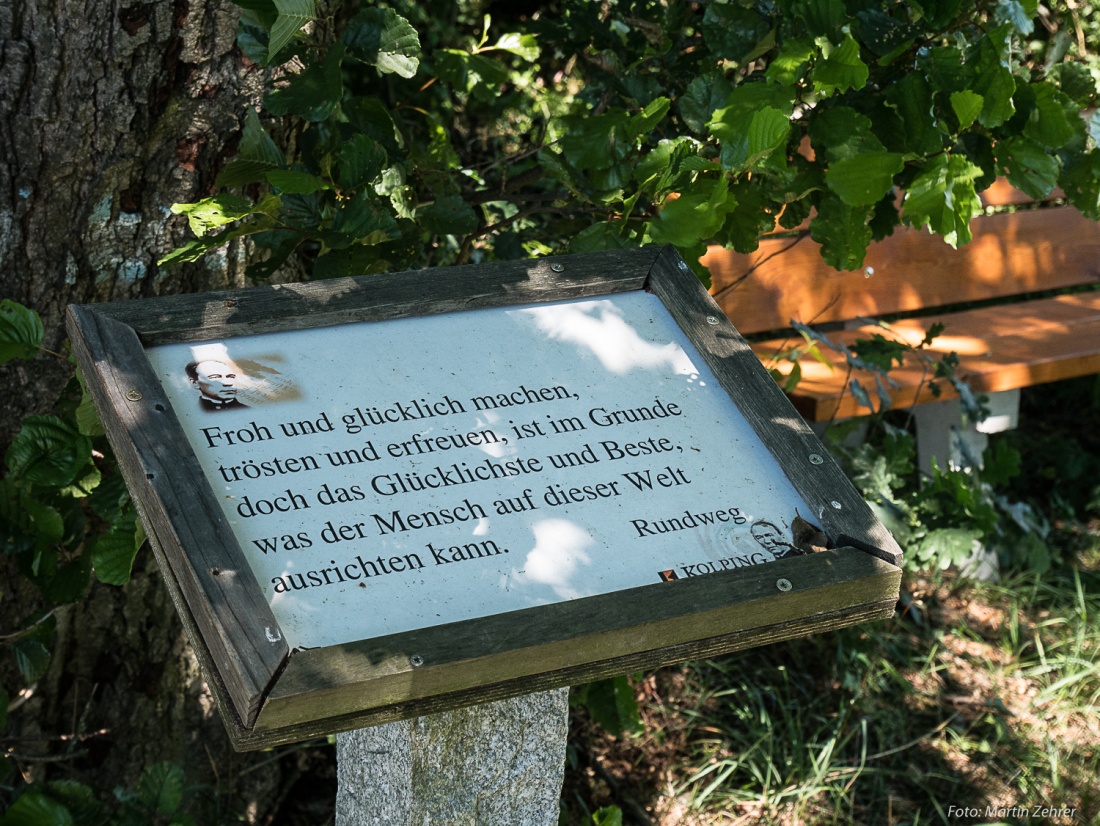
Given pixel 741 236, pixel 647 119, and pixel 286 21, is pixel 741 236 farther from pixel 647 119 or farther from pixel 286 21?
pixel 286 21

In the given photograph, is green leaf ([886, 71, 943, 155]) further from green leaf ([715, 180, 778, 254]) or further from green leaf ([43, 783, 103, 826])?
green leaf ([43, 783, 103, 826])

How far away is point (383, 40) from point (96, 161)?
1.72 ft

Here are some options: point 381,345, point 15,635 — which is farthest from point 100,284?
point 381,345

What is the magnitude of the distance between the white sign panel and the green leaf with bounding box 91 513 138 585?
1.25 feet

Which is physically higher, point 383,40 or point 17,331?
point 383,40

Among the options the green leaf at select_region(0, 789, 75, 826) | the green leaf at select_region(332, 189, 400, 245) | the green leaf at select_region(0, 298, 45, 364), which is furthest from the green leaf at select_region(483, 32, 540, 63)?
the green leaf at select_region(0, 789, 75, 826)

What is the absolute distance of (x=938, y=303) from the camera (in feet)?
11.3

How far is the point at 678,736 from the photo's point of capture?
105 inches

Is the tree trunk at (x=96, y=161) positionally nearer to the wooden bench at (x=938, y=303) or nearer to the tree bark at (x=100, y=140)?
the tree bark at (x=100, y=140)

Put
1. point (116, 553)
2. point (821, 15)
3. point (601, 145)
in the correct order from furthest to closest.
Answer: point (601, 145) < point (821, 15) < point (116, 553)

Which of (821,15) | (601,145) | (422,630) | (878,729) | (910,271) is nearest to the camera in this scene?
(422,630)

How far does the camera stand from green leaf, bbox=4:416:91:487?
5.12 ft

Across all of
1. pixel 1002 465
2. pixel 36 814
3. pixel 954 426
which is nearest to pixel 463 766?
pixel 36 814

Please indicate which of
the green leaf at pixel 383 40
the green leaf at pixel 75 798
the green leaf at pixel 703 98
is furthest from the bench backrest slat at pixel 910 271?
the green leaf at pixel 75 798
